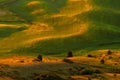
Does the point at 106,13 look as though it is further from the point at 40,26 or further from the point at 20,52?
the point at 20,52

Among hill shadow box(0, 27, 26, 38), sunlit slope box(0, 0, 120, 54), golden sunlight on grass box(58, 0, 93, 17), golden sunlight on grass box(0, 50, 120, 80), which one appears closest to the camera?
golden sunlight on grass box(0, 50, 120, 80)

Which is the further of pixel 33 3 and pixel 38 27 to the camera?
pixel 33 3

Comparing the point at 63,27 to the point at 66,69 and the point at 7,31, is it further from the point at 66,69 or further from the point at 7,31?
the point at 66,69

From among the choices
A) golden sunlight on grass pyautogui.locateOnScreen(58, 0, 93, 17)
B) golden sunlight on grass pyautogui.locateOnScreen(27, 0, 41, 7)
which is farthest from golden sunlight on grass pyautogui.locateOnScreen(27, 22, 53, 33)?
golden sunlight on grass pyautogui.locateOnScreen(27, 0, 41, 7)

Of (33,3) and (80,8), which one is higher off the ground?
(33,3)

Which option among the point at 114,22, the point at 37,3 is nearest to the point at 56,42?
the point at 114,22

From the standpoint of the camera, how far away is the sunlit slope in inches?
5069

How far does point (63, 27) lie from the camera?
150375 millimetres

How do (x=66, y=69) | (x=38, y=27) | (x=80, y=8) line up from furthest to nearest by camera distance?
(x=80, y=8)
(x=38, y=27)
(x=66, y=69)

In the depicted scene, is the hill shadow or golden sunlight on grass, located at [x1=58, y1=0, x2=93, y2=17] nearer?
the hill shadow

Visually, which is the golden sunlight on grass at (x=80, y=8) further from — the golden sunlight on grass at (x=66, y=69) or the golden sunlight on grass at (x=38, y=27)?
the golden sunlight on grass at (x=66, y=69)

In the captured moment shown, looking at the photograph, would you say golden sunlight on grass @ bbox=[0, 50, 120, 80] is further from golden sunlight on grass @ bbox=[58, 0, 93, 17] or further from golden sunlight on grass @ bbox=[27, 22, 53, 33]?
golden sunlight on grass @ bbox=[58, 0, 93, 17]

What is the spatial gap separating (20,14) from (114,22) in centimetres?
4538

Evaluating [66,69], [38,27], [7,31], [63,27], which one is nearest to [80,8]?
[63,27]
